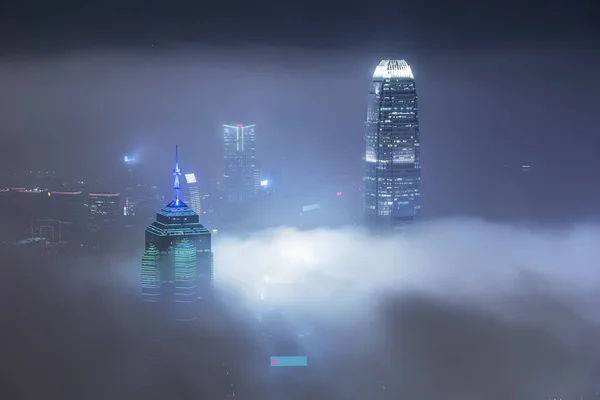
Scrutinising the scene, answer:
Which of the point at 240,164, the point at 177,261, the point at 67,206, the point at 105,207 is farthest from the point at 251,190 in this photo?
the point at 67,206

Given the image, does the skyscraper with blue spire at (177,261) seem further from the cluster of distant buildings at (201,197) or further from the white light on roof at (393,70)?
the white light on roof at (393,70)

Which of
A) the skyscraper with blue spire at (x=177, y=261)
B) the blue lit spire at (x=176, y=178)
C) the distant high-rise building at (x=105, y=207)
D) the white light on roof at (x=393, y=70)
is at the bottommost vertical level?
the skyscraper with blue spire at (x=177, y=261)

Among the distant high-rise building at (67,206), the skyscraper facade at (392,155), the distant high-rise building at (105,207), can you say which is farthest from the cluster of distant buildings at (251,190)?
the distant high-rise building at (67,206)

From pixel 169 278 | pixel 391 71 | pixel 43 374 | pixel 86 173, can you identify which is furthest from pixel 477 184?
pixel 43 374

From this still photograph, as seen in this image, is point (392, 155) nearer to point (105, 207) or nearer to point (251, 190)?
point (251, 190)

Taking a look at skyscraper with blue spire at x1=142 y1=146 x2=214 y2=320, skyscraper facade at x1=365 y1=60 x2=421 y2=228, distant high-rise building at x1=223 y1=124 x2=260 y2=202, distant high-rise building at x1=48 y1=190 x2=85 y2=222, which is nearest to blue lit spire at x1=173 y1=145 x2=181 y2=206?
skyscraper with blue spire at x1=142 y1=146 x2=214 y2=320

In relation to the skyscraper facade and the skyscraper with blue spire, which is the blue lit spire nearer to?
the skyscraper with blue spire

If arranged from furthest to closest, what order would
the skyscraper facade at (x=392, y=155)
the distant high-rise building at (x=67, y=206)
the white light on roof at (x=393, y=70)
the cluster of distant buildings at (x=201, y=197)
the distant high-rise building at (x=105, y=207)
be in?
1. the skyscraper facade at (x=392, y=155)
2. the distant high-rise building at (x=105, y=207)
3. the distant high-rise building at (x=67, y=206)
4. the cluster of distant buildings at (x=201, y=197)
5. the white light on roof at (x=393, y=70)

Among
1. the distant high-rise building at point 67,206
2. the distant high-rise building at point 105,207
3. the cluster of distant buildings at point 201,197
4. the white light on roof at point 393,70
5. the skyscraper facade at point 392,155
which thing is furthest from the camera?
the skyscraper facade at point 392,155
